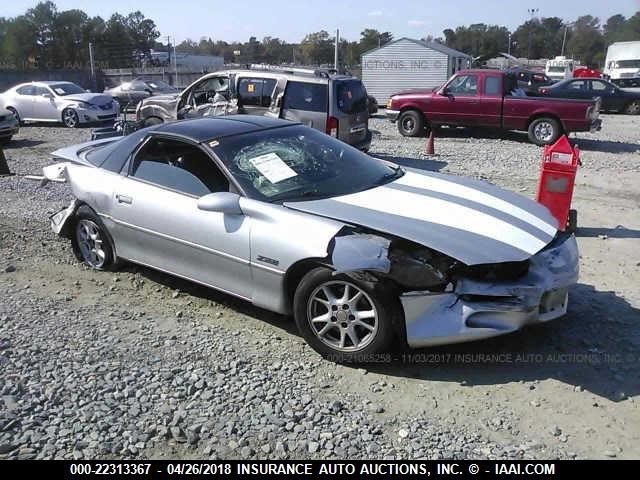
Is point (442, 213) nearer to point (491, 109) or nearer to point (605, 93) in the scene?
point (491, 109)

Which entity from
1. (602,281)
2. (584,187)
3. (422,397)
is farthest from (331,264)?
(584,187)

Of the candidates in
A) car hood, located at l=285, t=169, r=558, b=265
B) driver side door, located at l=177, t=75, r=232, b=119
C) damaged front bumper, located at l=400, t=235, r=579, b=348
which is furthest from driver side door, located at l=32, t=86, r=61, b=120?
damaged front bumper, located at l=400, t=235, r=579, b=348

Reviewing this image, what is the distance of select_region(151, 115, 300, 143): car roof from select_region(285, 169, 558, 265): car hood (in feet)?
3.43

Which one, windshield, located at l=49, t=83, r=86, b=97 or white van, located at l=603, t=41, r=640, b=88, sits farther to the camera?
white van, located at l=603, t=41, r=640, b=88

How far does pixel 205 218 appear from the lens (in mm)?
4172

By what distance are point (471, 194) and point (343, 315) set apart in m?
1.55

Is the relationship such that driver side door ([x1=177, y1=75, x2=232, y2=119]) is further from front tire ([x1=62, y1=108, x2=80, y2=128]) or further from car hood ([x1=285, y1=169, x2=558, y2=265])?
front tire ([x1=62, y1=108, x2=80, y2=128])

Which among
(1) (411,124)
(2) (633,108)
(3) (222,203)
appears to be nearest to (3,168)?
(3) (222,203)

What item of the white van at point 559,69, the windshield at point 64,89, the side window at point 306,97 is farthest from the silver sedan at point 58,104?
the white van at point 559,69

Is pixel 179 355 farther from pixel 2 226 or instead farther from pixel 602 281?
pixel 2 226

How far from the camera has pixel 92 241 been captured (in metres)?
5.28

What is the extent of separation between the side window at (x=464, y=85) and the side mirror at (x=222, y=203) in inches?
442

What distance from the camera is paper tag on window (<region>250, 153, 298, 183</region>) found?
4.24 m

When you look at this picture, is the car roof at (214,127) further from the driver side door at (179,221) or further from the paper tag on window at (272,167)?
the paper tag on window at (272,167)
